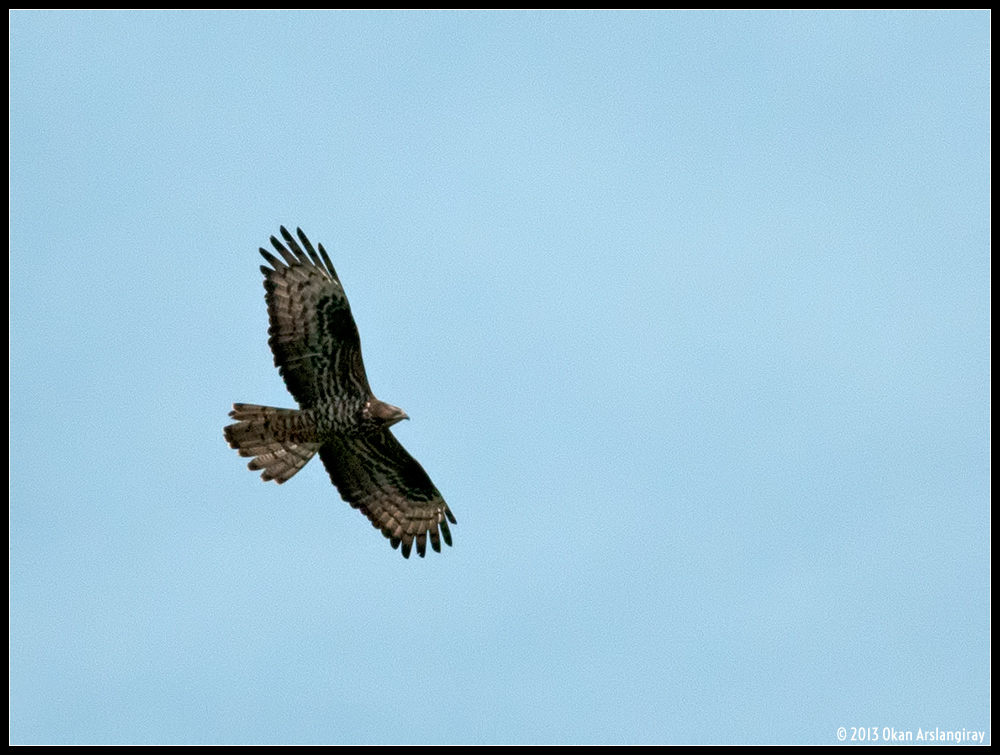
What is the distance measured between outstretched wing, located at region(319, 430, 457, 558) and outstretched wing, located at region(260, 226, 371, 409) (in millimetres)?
1181

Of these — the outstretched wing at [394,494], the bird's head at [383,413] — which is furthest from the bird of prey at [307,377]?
the outstretched wing at [394,494]

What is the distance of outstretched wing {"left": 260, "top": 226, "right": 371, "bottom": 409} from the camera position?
786 inches

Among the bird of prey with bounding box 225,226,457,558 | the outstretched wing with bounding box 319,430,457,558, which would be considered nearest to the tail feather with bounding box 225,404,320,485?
the bird of prey with bounding box 225,226,457,558

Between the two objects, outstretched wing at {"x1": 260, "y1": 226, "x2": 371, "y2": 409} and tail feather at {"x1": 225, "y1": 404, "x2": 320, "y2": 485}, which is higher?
outstretched wing at {"x1": 260, "y1": 226, "x2": 371, "y2": 409}

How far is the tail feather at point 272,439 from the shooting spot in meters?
20.1

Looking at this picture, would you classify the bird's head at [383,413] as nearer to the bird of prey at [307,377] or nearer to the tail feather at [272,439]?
the bird of prey at [307,377]

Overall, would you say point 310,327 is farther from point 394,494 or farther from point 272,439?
point 394,494

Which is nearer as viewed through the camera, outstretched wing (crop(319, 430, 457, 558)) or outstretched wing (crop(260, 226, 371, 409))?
outstretched wing (crop(260, 226, 371, 409))

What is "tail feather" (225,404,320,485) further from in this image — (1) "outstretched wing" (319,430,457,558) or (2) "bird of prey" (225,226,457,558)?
(1) "outstretched wing" (319,430,457,558)

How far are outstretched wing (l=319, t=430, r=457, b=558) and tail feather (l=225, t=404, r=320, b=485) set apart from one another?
2.00 ft

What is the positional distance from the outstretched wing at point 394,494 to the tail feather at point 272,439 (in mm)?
611

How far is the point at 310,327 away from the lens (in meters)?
20.0

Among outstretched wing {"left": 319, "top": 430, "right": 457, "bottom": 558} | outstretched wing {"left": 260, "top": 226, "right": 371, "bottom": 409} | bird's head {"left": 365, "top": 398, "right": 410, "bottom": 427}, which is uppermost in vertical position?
outstretched wing {"left": 260, "top": 226, "right": 371, "bottom": 409}

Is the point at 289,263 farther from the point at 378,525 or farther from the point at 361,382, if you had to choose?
the point at 378,525
